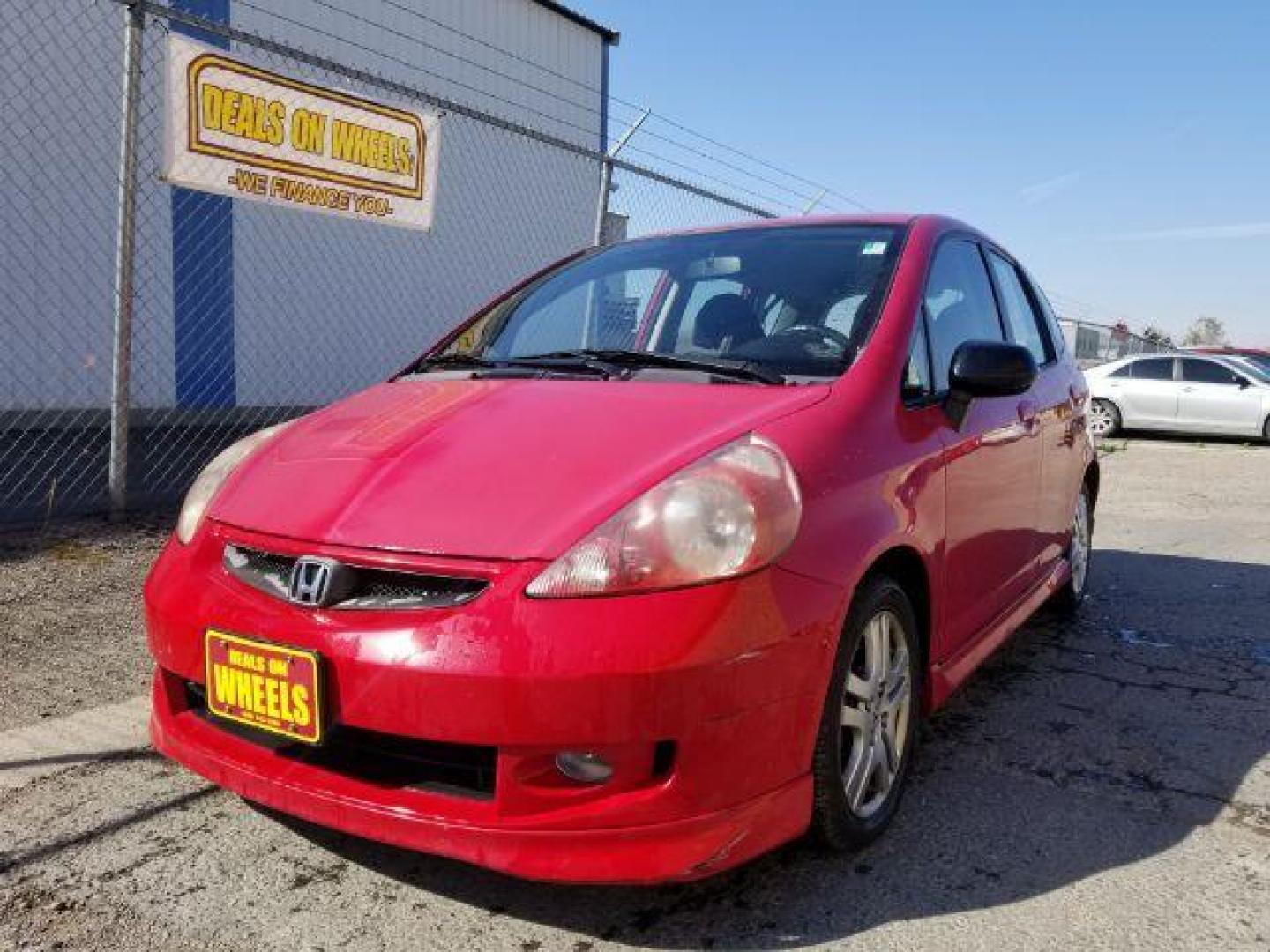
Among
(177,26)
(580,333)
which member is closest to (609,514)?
(580,333)

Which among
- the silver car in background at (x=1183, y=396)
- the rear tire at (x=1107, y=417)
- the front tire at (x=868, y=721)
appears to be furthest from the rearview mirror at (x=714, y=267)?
the rear tire at (x=1107, y=417)

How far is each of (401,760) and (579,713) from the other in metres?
0.42

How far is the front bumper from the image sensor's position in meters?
1.75

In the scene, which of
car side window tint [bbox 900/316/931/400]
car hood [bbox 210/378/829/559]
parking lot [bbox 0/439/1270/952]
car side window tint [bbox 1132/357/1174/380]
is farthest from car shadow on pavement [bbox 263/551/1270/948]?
car side window tint [bbox 1132/357/1174/380]

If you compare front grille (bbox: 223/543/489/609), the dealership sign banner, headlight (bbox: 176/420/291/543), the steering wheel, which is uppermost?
the dealership sign banner

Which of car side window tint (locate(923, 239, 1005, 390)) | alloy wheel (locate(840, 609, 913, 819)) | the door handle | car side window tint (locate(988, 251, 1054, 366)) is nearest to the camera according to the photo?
alloy wheel (locate(840, 609, 913, 819))

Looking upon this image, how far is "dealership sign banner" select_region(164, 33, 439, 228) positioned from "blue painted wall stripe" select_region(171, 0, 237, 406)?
380 cm

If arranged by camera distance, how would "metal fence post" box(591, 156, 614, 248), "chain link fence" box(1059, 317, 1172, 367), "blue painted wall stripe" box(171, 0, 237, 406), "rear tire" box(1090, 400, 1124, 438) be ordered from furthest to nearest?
"chain link fence" box(1059, 317, 1172, 367) < "rear tire" box(1090, 400, 1124, 438) < "blue painted wall stripe" box(171, 0, 237, 406) < "metal fence post" box(591, 156, 614, 248)

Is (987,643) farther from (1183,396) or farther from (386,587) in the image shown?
(1183,396)

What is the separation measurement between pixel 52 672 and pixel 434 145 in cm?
415

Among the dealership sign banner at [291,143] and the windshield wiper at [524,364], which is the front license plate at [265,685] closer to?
the windshield wiper at [524,364]

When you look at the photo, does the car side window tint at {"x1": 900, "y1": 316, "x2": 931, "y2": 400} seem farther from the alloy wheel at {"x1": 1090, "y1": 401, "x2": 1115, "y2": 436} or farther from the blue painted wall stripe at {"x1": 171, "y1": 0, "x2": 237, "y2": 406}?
the alloy wheel at {"x1": 1090, "y1": 401, "x2": 1115, "y2": 436}

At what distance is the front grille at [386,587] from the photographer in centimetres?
185

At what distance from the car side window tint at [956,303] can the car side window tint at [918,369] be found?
6cm
